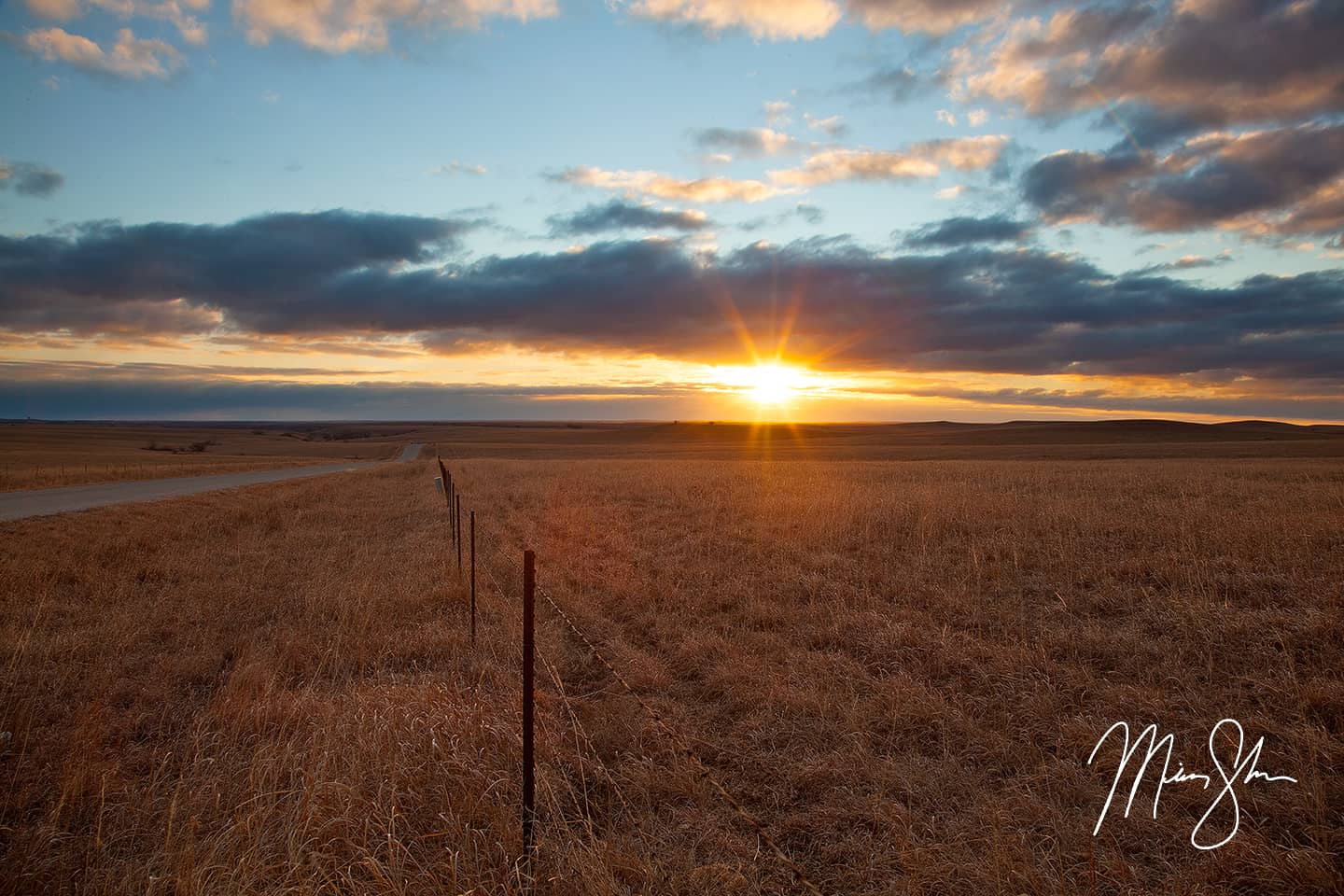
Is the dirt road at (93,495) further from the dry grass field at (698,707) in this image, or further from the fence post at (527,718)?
the fence post at (527,718)

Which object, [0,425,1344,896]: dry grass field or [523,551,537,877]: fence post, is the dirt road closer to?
[0,425,1344,896]: dry grass field

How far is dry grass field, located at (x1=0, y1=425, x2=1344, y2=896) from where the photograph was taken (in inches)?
162

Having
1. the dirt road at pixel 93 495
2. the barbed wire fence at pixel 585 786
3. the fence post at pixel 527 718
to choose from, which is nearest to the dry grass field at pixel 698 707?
the barbed wire fence at pixel 585 786

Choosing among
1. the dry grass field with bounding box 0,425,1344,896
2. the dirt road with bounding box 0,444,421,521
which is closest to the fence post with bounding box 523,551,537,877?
the dry grass field with bounding box 0,425,1344,896

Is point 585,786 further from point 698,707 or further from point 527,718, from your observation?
point 698,707

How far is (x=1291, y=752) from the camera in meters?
5.08

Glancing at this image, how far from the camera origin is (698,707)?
261 inches
